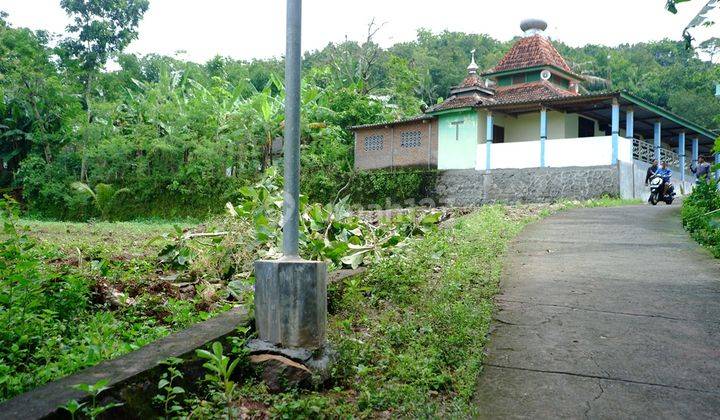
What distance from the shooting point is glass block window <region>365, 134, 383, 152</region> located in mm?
26438

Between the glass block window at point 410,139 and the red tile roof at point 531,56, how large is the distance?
13.0ft

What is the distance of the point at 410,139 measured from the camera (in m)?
25.6

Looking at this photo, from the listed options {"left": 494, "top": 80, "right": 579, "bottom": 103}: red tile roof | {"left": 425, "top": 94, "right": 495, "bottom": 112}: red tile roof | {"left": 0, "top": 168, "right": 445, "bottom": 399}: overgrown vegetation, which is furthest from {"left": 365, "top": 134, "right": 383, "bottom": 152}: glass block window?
{"left": 0, "top": 168, "right": 445, "bottom": 399}: overgrown vegetation

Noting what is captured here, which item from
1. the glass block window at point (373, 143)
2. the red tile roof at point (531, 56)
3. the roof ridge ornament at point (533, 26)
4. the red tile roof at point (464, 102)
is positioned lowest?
the glass block window at point (373, 143)

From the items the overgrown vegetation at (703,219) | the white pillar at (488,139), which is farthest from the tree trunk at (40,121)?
the overgrown vegetation at (703,219)

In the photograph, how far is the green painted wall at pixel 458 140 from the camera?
2347cm

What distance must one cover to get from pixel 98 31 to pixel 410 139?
16.6 m

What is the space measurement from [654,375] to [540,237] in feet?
21.3

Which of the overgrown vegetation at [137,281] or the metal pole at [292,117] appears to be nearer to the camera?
the overgrown vegetation at [137,281]

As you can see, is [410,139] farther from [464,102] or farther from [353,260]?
[353,260]

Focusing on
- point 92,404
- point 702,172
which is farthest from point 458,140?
point 92,404

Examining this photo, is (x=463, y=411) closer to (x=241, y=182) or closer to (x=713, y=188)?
(x=713, y=188)

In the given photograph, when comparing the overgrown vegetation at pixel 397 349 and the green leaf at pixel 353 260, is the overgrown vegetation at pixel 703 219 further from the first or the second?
the green leaf at pixel 353 260

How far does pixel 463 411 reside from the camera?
362 centimetres
